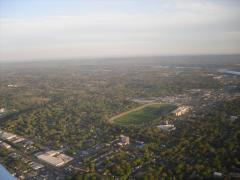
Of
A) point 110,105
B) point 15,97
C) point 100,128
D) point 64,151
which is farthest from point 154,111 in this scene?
point 15,97

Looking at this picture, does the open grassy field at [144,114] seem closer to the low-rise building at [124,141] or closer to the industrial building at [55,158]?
the low-rise building at [124,141]

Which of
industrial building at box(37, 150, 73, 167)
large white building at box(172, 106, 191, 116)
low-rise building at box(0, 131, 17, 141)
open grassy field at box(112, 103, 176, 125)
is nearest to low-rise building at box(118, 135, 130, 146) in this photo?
industrial building at box(37, 150, 73, 167)

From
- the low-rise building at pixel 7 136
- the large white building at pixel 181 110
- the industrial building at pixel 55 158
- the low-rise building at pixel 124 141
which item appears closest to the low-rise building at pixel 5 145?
the low-rise building at pixel 7 136

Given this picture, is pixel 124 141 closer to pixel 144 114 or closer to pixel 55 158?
pixel 55 158

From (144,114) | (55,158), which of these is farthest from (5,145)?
(144,114)

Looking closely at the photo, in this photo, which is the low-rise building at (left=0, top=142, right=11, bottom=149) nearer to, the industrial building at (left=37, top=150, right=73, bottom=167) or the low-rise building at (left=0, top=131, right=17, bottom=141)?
the low-rise building at (left=0, top=131, right=17, bottom=141)
